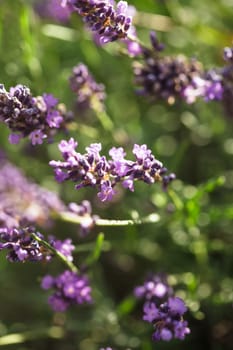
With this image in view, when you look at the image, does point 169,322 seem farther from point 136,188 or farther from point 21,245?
point 136,188

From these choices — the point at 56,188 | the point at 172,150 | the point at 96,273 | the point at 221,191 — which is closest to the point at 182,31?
the point at 172,150

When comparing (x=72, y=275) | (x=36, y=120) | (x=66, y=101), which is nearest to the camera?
(x=36, y=120)

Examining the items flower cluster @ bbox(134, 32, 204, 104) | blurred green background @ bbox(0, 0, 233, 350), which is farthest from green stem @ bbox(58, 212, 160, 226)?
flower cluster @ bbox(134, 32, 204, 104)

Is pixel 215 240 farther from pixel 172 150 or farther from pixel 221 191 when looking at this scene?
pixel 172 150

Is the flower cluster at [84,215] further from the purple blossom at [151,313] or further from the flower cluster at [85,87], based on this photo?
the flower cluster at [85,87]

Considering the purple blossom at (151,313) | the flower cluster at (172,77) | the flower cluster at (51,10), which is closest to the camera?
the purple blossom at (151,313)

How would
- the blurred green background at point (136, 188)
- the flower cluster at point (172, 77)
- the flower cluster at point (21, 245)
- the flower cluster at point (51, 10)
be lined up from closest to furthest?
the flower cluster at point (21, 245) → the flower cluster at point (172, 77) → the blurred green background at point (136, 188) → the flower cluster at point (51, 10)

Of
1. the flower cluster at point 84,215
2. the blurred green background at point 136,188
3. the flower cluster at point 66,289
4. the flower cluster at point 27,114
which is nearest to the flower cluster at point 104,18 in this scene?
the flower cluster at point 27,114

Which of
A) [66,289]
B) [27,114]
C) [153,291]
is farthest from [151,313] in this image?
[27,114]
